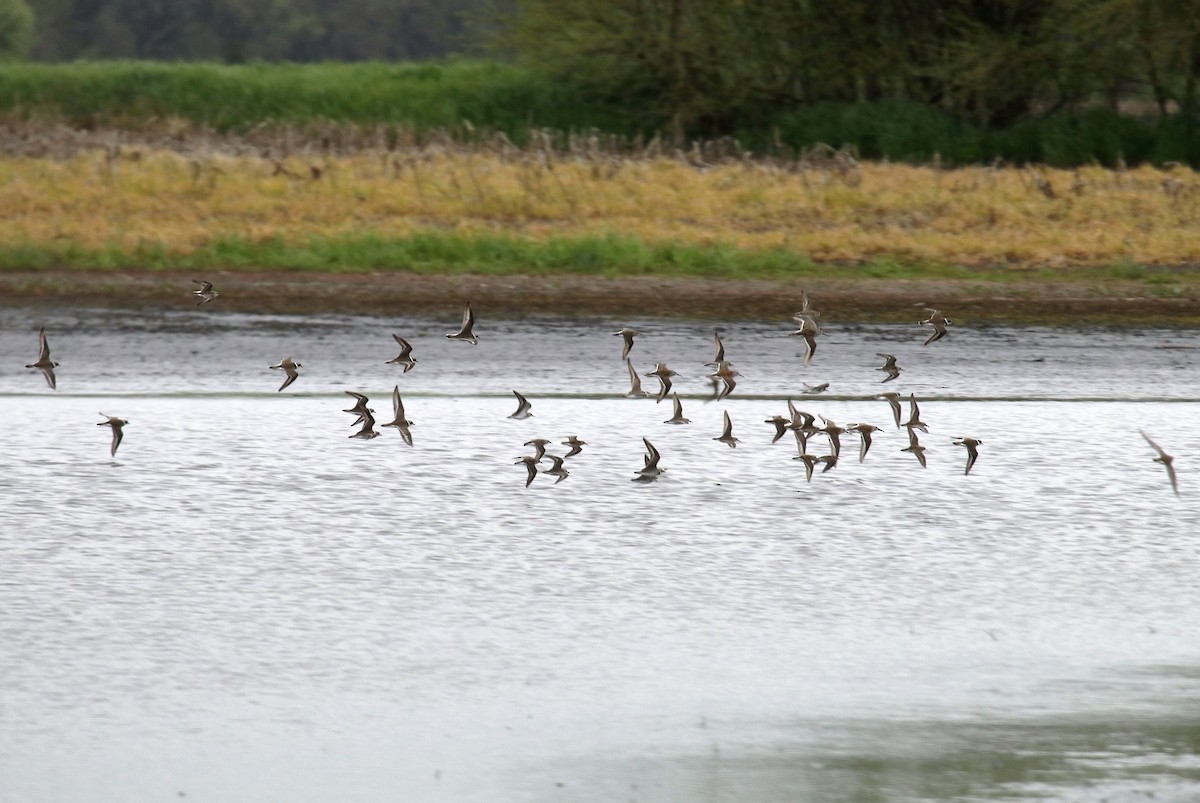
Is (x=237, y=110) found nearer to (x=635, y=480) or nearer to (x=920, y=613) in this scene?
(x=635, y=480)

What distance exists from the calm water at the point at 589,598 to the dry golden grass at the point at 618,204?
19.1 ft

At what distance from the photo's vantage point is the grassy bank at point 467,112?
27.5m

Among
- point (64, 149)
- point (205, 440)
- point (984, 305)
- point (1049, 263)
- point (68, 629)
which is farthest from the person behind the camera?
point (64, 149)

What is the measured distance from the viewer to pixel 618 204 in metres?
19.1

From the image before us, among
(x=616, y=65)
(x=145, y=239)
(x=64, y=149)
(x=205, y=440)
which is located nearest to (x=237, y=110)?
(x=616, y=65)

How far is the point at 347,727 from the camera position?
5133 mm

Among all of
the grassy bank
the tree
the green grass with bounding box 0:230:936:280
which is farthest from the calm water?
the tree

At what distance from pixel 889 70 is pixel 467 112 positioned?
790 centimetres

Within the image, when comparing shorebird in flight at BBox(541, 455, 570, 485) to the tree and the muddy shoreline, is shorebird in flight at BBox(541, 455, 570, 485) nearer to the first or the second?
the muddy shoreline

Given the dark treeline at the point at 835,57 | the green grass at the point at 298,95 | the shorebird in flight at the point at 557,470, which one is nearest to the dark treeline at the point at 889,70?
the dark treeline at the point at 835,57

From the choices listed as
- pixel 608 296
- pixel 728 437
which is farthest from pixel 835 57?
pixel 728 437

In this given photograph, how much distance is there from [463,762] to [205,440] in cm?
483

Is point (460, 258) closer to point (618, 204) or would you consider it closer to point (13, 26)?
point (618, 204)

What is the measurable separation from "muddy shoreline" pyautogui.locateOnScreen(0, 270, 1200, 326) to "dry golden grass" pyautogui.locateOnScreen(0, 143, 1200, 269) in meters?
1.20
